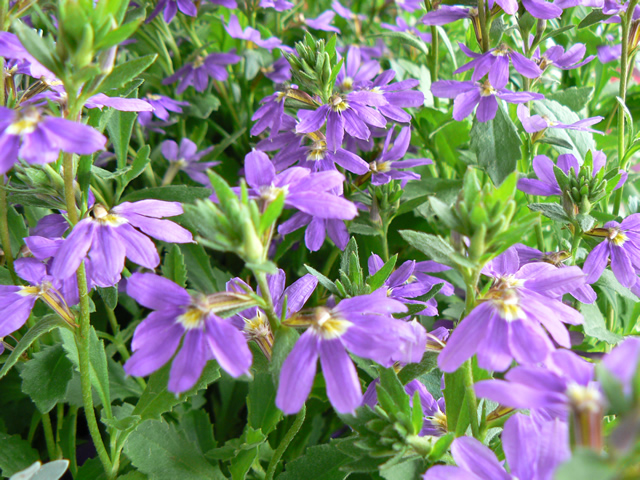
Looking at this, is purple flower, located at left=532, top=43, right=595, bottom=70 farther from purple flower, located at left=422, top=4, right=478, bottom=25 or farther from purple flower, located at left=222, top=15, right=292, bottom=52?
purple flower, located at left=222, top=15, right=292, bottom=52

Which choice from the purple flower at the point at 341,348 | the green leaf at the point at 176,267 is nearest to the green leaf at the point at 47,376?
the green leaf at the point at 176,267

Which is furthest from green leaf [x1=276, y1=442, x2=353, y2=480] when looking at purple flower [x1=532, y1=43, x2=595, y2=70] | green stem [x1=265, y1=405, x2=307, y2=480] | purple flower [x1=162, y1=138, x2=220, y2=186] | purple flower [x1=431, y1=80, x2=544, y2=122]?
purple flower [x1=532, y1=43, x2=595, y2=70]

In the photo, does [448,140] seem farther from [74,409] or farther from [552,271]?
[74,409]

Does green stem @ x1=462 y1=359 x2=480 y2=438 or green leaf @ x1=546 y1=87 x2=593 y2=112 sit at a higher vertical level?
green leaf @ x1=546 y1=87 x2=593 y2=112

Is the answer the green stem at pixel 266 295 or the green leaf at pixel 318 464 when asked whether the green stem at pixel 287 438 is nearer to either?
the green leaf at pixel 318 464

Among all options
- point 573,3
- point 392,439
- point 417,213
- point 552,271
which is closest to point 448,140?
point 417,213

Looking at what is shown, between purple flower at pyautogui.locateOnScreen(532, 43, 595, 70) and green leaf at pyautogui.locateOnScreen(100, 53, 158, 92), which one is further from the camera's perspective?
→ purple flower at pyautogui.locateOnScreen(532, 43, 595, 70)
